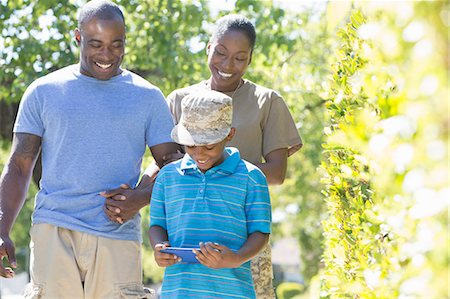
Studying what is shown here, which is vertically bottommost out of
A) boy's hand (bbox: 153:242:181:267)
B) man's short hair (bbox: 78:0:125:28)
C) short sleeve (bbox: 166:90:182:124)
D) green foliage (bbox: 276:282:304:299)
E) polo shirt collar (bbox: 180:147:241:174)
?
green foliage (bbox: 276:282:304:299)

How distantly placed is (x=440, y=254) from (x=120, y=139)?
304 cm

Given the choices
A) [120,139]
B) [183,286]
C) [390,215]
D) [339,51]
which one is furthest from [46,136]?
[390,215]

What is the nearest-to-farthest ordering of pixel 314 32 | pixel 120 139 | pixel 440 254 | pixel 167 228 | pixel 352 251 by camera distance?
pixel 440 254 → pixel 352 251 → pixel 167 228 → pixel 120 139 → pixel 314 32

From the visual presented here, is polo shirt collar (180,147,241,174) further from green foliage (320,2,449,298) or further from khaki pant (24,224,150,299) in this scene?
green foliage (320,2,449,298)

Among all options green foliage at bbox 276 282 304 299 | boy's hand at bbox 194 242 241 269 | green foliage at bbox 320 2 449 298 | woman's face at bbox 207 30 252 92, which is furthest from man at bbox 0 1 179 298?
green foliage at bbox 276 282 304 299

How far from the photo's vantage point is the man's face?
14.2 feet

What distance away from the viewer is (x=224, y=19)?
4.59 metres

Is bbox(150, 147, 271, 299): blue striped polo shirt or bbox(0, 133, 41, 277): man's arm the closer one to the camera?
bbox(150, 147, 271, 299): blue striped polo shirt

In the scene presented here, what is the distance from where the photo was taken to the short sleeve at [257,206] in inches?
149

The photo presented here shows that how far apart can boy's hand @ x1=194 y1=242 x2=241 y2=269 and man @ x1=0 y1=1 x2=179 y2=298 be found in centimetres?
80

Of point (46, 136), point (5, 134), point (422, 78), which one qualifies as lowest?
point (5, 134)

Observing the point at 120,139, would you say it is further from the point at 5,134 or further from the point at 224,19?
the point at 5,134

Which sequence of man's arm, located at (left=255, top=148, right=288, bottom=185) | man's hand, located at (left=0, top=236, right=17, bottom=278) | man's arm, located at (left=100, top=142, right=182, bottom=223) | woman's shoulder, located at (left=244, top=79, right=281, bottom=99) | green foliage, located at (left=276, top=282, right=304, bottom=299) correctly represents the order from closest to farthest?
1. man's hand, located at (left=0, top=236, right=17, bottom=278)
2. man's arm, located at (left=100, top=142, right=182, bottom=223)
3. man's arm, located at (left=255, top=148, right=288, bottom=185)
4. woman's shoulder, located at (left=244, top=79, right=281, bottom=99)
5. green foliage, located at (left=276, top=282, right=304, bottom=299)

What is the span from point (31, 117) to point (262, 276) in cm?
137
